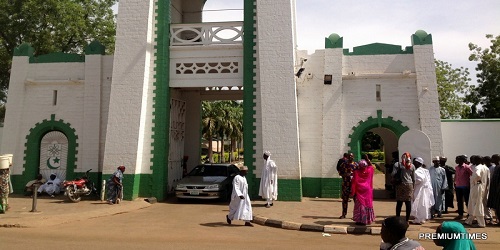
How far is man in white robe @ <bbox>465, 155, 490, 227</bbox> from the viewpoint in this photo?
8.64m

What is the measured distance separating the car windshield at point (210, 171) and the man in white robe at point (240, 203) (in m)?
4.85

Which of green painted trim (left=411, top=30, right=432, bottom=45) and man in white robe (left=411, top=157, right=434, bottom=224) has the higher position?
green painted trim (left=411, top=30, right=432, bottom=45)

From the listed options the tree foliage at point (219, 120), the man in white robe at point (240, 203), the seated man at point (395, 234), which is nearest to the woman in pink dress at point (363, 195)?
the man in white robe at point (240, 203)

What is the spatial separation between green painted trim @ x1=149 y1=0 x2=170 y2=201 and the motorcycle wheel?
192 centimetres

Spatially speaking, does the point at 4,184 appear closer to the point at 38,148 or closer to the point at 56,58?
the point at 38,148

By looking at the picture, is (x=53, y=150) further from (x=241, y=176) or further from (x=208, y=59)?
(x=241, y=176)

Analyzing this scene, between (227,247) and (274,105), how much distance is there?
275 inches

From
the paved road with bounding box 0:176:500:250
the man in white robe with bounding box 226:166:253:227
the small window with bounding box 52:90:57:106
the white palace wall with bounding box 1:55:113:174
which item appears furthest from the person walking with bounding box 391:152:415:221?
the small window with bounding box 52:90:57:106

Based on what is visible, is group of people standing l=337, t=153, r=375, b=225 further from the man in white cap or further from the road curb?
the man in white cap

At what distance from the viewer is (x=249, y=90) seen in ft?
44.2

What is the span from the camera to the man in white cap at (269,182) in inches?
462

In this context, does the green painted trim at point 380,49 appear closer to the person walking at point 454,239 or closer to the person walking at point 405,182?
the person walking at point 405,182

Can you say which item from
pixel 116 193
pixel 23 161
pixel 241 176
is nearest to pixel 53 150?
pixel 23 161

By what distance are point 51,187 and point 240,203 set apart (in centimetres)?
892
